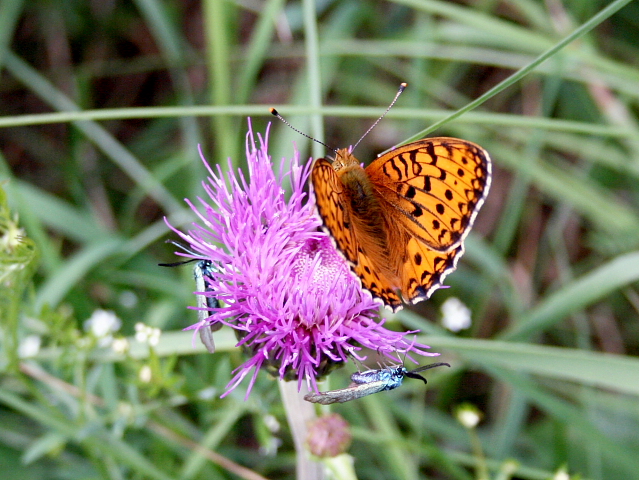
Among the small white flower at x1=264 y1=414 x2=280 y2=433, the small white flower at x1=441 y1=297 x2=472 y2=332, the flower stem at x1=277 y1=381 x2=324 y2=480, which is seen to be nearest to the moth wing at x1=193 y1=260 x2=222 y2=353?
the flower stem at x1=277 y1=381 x2=324 y2=480

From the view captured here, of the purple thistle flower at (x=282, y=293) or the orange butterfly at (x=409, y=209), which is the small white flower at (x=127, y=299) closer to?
the purple thistle flower at (x=282, y=293)

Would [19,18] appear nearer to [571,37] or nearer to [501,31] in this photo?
[501,31]

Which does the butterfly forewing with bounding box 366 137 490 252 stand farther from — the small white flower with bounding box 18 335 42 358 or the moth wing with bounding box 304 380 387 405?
the small white flower with bounding box 18 335 42 358

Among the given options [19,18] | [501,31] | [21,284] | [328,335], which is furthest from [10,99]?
[328,335]

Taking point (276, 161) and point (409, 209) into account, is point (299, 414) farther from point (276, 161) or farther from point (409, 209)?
point (276, 161)

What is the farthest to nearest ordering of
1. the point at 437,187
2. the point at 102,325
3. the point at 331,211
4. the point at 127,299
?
the point at 127,299
the point at 102,325
the point at 437,187
the point at 331,211

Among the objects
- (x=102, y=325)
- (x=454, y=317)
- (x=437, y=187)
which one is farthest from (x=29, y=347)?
(x=454, y=317)

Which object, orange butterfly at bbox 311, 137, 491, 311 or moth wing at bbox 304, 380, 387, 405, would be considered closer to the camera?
moth wing at bbox 304, 380, 387, 405
